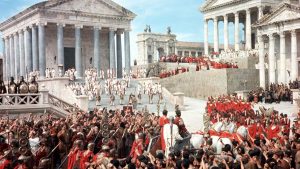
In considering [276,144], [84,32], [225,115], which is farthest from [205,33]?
[276,144]

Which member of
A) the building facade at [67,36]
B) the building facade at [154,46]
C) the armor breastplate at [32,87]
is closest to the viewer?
the armor breastplate at [32,87]

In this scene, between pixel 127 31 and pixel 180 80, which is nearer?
pixel 180 80

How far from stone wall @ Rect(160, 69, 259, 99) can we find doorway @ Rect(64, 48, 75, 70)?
14.5m

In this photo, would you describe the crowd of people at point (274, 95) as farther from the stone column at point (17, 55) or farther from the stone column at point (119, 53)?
the stone column at point (17, 55)

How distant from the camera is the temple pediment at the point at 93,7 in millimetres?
51469

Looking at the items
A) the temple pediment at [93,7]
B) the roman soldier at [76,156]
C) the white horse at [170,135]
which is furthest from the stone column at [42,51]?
the roman soldier at [76,156]

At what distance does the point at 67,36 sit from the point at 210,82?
20.4 metres

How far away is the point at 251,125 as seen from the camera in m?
19.0

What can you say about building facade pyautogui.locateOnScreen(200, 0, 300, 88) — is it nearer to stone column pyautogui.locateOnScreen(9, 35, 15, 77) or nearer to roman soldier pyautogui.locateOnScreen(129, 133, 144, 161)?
stone column pyautogui.locateOnScreen(9, 35, 15, 77)

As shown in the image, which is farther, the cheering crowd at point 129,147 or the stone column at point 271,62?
the stone column at point 271,62

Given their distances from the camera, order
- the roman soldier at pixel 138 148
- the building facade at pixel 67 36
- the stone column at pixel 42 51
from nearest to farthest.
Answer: the roman soldier at pixel 138 148 < the stone column at pixel 42 51 < the building facade at pixel 67 36

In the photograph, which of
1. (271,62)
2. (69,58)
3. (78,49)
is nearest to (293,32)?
(271,62)

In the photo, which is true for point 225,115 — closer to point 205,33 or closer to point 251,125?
point 251,125

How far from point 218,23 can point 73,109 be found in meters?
45.1
